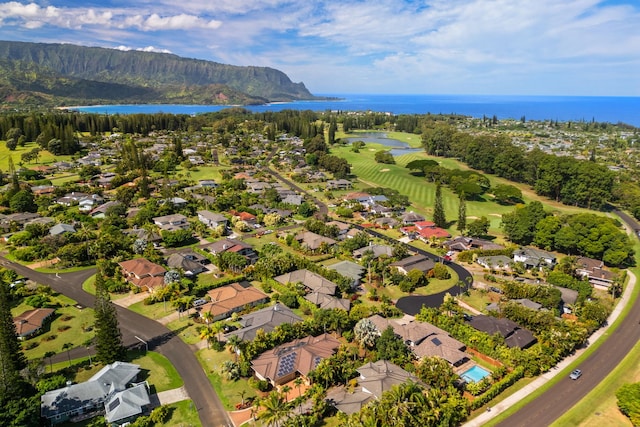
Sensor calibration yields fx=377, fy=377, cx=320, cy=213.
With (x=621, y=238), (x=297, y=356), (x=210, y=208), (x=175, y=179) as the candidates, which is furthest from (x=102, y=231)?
(x=621, y=238)

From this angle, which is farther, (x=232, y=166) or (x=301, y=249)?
(x=232, y=166)

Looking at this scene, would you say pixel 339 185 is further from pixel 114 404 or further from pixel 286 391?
pixel 114 404

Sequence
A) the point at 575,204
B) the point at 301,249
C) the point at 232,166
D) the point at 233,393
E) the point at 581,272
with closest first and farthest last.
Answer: the point at 233,393
the point at 581,272
the point at 301,249
the point at 575,204
the point at 232,166

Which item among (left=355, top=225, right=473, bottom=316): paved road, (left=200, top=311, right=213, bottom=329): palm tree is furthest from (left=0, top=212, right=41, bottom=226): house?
(left=355, top=225, right=473, bottom=316): paved road

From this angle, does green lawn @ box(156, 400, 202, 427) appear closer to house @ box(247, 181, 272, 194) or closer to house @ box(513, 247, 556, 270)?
house @ box(513, 247, 556, 270)

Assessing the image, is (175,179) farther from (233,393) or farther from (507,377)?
(507,377)
